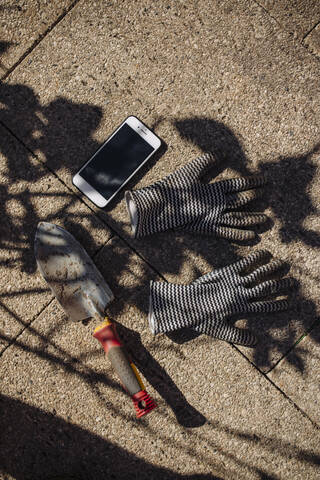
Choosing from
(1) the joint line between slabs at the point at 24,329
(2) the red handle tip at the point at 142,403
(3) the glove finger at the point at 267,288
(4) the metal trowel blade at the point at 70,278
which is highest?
(3) the glove finger at the point at 267,288

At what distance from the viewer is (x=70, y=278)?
2662 millimetres

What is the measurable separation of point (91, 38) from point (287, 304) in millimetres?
2132

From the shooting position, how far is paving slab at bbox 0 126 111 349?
279cm

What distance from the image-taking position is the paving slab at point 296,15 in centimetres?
286

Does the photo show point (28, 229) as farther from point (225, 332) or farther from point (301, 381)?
point (301, 381)

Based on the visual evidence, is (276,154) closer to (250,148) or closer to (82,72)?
(250,148)

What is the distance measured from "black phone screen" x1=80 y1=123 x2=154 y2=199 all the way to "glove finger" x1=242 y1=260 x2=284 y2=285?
3.22 feet

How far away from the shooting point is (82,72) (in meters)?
2.86

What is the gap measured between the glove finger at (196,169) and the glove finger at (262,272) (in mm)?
678

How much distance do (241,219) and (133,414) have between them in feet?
4.63

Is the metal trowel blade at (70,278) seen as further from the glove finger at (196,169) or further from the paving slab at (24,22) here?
the paving slab at (24,22)

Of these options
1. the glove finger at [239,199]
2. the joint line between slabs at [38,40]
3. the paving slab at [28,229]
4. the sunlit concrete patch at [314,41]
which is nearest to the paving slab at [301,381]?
the glove finger at [239,199]

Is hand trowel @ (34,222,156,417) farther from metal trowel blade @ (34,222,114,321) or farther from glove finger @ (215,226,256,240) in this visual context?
glove finger @ (215,226,256,240)

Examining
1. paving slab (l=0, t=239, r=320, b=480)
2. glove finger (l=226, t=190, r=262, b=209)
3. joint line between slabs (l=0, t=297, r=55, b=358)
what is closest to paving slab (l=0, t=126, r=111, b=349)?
joint line between slabs (l=0, t=297, r=55, b=358)
